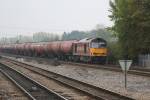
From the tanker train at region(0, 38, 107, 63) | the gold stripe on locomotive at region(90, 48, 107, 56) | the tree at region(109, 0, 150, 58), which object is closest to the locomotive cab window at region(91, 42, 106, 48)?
the tanker train at region(0, 38, 107, 63)

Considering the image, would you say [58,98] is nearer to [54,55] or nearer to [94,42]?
[94,42]

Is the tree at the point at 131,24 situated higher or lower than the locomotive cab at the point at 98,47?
higher

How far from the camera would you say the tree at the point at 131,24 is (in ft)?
123

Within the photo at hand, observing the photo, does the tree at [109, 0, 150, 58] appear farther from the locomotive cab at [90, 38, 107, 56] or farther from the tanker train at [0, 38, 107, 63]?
the tanker train at [0, 38, 107, 63]

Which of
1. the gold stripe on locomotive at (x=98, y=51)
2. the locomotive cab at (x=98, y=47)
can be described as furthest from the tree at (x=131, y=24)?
the gold stripe on locomotive at (x=98, y=51)

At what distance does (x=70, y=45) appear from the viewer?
165 ft

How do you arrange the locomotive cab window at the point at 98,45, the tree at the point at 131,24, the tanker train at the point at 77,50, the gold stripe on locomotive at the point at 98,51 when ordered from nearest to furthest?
the tree at the point at 131,24 < the gold stripe on locomotive at the point at 98,51 < the locomotive cab window at the point at 98,45 < the tanker train at the point at 77,50

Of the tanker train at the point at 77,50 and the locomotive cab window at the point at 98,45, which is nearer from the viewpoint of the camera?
the locomotive cab window at the point at 98,45

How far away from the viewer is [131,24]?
131ft

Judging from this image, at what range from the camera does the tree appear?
3741cm

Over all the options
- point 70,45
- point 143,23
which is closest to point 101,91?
point 143,23

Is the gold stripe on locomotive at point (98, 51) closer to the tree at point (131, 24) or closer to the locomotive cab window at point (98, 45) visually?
the locomotive cab window at point (98, 45)

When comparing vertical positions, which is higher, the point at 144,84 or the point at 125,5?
the point at 125,5

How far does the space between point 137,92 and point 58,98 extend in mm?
3841
